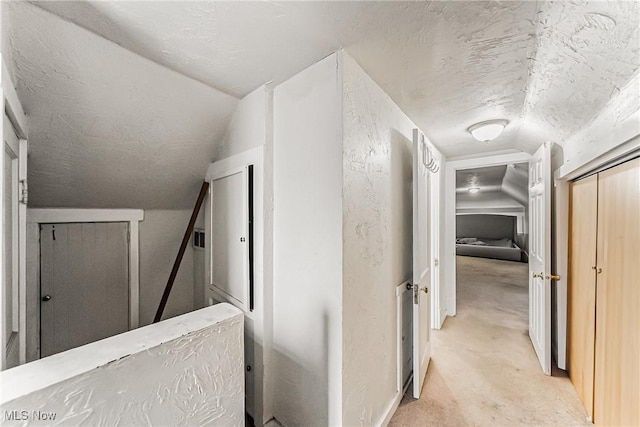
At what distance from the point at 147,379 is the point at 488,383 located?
7.79ft

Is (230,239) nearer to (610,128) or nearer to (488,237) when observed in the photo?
(610,128)

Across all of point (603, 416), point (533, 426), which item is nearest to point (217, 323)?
point (533, 426)

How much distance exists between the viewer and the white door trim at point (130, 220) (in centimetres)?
192

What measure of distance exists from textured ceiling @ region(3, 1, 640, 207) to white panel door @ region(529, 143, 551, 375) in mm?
630

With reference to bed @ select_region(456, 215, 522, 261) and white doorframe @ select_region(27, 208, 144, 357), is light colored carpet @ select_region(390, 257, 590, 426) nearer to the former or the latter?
white doorframe @ select_region(27, 208, 144, 357)

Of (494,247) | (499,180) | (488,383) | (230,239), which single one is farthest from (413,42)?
(494,247)

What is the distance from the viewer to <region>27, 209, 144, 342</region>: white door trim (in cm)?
192

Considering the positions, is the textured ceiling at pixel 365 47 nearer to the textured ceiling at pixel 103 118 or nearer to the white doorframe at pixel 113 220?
the textured ceiling at pixel 103 118

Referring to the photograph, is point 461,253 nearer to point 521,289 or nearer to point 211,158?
point 521,289

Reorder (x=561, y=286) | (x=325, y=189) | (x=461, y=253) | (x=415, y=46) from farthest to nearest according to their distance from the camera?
(x=461, y=253) < (x=561, y=286) < (x=325, y=189) < (x=415, y=46)

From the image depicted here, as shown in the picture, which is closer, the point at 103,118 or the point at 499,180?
the point at 103,118

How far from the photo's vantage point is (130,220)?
2221mm

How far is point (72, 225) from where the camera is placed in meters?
1.98

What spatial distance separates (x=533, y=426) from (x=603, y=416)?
1.20 ft
